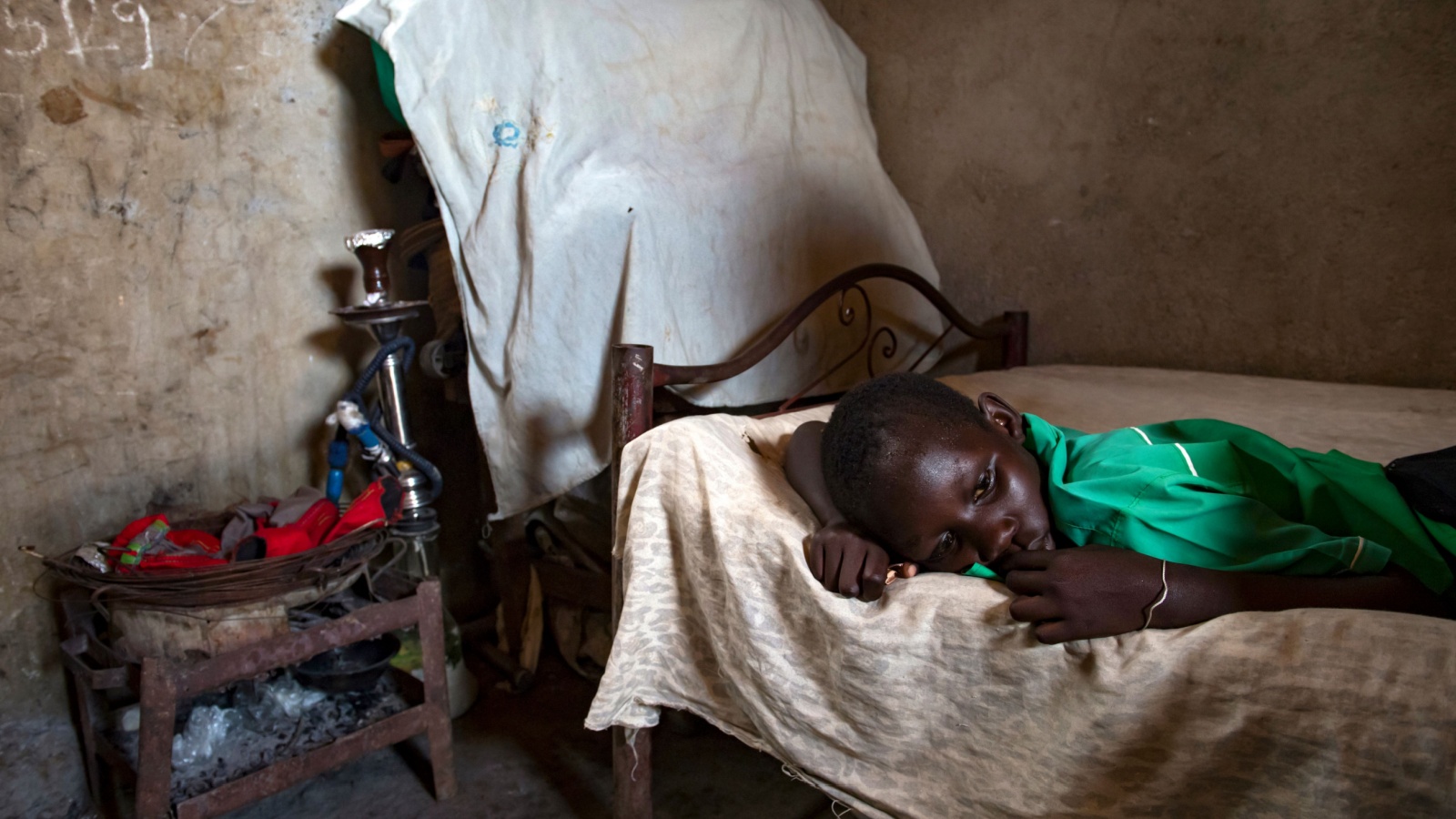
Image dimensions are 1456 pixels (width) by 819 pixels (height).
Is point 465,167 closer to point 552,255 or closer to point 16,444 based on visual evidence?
point 552,255

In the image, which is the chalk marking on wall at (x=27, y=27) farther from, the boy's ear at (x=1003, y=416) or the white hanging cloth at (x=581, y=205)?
the boy's ear at (x=1003, y=416)

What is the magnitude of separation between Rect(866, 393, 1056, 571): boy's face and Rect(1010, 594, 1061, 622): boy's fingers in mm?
172

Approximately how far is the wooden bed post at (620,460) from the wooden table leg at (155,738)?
84 centimetres

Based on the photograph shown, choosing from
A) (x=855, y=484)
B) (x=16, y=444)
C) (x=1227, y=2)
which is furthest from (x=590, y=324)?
(x=1227, y=2)

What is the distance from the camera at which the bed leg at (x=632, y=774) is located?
1611 mm

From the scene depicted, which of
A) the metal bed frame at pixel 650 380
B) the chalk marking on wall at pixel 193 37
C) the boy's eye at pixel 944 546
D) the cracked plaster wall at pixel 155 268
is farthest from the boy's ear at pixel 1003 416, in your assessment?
the chalk marking on wall at pixel 193 37

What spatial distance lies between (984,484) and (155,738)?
1.58 metres

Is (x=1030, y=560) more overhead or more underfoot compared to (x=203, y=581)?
more overhead

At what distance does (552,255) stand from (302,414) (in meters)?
0.98

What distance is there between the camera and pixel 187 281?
2180 millimetres

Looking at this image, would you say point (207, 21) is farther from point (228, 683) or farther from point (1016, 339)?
point (1016, 339)

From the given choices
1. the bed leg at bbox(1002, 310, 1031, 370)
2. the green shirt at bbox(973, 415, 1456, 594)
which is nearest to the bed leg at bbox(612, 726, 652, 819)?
the green shirt at bbox(973, 415, 1456, 594)

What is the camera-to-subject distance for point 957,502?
1190 millimetres

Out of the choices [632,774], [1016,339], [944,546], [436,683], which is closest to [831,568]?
[944,546]
